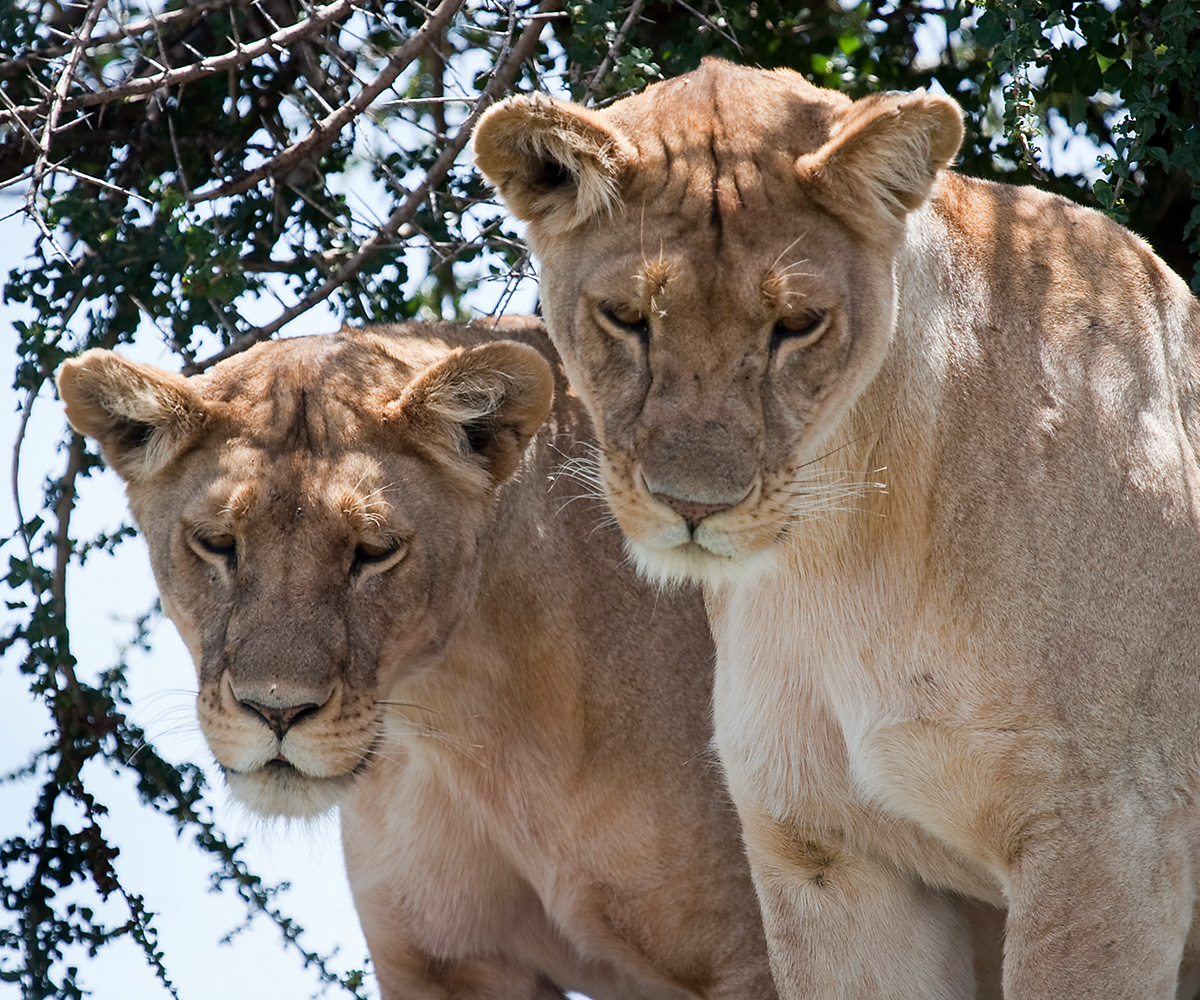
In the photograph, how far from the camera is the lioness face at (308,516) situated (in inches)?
119

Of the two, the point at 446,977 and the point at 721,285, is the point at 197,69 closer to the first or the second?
the point at 721,285

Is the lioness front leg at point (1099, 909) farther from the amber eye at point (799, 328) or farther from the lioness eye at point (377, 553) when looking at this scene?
the lioness eye at point (377, 553)

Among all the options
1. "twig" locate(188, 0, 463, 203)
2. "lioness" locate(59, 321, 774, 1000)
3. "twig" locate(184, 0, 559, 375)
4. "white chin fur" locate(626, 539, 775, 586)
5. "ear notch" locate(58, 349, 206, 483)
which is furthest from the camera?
"twig" locate(184, 0, 559, 375)

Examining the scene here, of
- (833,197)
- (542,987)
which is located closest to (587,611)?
(542,987)

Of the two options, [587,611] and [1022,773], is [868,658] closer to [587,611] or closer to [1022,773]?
[1022,773]

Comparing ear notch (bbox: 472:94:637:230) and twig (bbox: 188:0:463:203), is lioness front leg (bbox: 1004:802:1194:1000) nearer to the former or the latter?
ear notch (bbox: 472:94:637:230)

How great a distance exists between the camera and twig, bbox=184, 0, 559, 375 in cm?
405

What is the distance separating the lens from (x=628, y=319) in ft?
8.87

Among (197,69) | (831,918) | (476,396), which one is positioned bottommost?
(831,918)

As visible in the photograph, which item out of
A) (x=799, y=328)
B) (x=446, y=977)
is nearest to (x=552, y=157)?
(x=799, y=328)

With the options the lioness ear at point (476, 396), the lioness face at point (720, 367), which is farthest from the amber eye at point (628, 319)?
the lioness ear at point (476, 396)

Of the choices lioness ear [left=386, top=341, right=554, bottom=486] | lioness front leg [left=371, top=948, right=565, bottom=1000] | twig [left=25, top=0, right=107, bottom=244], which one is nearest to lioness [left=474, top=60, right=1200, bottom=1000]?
lioness ear [left=386, top=341, right=554, bottom=486]

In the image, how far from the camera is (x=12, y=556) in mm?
4062

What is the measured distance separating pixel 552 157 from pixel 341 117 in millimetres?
1394
